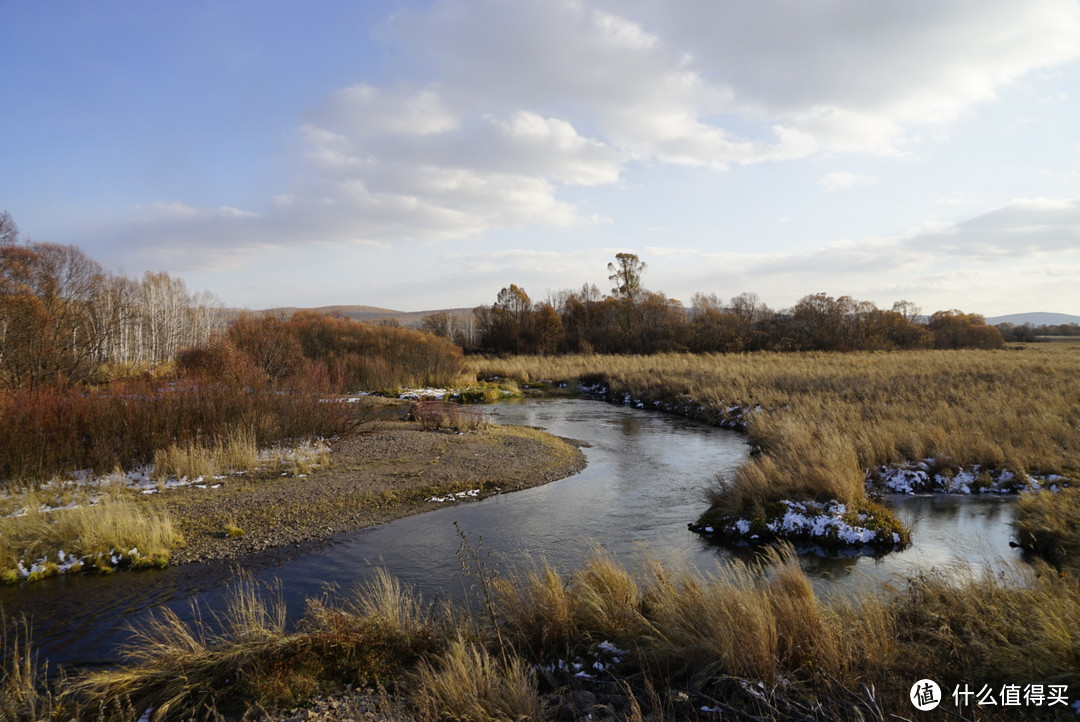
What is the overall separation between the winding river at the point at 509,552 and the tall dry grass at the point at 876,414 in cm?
152

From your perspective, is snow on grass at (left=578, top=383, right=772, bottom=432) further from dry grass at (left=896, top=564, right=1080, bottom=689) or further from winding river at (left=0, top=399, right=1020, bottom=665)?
dry grass at (left=896, top=564, right=1080, bottom=689)

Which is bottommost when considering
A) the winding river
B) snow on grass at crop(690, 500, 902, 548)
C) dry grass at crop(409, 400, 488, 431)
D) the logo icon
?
the winding river

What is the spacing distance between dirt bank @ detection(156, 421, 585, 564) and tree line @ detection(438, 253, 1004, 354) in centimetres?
3244

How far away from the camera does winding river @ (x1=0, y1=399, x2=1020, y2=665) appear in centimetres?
670

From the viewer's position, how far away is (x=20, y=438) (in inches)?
427

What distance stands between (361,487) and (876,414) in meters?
14.3

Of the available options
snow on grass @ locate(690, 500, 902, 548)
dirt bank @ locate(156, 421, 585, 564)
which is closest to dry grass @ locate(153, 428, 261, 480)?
dirt bank @ locate(156, 421, 585, 564)

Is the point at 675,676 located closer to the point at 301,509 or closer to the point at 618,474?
the point at 301,509

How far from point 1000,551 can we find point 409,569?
878 cm

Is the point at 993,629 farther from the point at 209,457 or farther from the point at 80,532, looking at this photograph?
the point at 209,457

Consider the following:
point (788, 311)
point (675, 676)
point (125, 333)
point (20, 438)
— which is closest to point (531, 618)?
point (675, 676)

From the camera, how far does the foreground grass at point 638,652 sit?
4.12 m

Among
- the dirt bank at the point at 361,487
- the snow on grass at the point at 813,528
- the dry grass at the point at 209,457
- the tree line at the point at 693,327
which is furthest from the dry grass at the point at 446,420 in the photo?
the tree line at the point at 693,327

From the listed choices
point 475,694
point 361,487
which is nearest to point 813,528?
point 475,694
